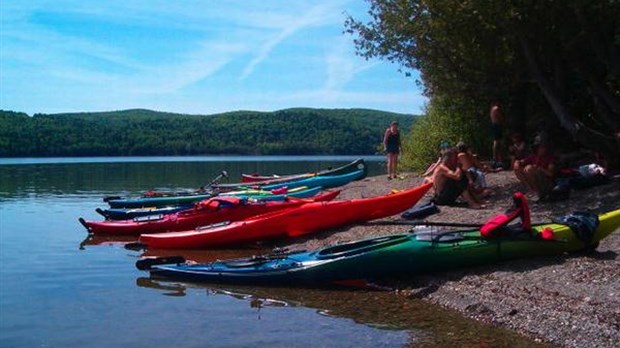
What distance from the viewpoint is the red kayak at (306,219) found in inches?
568

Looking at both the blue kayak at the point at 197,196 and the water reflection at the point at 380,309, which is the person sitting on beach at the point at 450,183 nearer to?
the water reflection at the point at 380,309

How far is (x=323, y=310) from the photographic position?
9289 millimetres

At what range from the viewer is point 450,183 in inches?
566

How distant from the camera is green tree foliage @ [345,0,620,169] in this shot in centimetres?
1387

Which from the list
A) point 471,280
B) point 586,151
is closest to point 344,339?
point 471,280

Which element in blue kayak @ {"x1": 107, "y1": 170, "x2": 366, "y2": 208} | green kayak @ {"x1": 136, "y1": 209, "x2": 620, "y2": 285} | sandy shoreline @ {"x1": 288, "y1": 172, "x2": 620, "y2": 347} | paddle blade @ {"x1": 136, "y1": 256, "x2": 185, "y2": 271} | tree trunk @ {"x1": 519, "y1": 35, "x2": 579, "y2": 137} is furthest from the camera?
blue kayak @ {"x1": 107, "y1": 170, "x2": 366, "y2": 208}

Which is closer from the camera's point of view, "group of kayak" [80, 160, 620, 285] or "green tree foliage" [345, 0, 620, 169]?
"group of kayak" [80, 160, 620, 285]

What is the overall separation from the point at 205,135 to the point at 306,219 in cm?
10520

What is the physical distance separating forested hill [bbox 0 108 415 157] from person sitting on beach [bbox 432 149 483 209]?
8012 cm

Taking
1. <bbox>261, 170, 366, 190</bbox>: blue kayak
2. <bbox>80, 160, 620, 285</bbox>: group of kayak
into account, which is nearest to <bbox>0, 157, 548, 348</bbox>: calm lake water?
<bbox>80, 160, 620, 285</bbox>: group of kayak

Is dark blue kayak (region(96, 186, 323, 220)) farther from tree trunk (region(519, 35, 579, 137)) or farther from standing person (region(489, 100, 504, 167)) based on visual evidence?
tree trunk (region(519, 35, 579, 137))

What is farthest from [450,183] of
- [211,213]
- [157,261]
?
[157,261]

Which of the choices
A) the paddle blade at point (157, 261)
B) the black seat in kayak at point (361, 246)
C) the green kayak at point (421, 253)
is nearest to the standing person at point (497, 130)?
the green kayak at point (421, 253)

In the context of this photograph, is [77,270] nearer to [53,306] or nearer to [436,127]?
[53,306]
